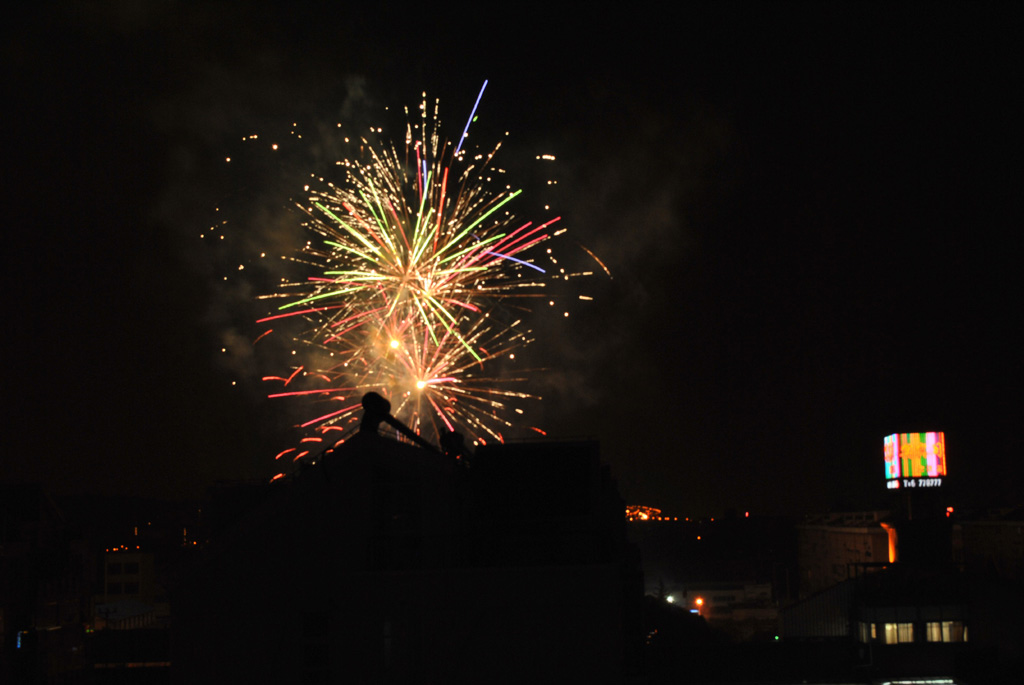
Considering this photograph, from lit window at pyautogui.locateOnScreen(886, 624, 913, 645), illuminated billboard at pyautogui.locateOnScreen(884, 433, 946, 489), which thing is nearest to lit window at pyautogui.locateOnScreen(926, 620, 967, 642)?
lit window at pyautogui.locateOnScreen(886, 624, 913, 645)

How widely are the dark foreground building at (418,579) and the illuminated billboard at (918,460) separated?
28.5 metres

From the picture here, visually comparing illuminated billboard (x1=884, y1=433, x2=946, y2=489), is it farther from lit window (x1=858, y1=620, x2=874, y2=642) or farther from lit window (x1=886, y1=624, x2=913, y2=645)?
lit window (x1=886, y1=624, x2=913, y2=645)

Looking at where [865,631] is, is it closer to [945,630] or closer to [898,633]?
[898,633]

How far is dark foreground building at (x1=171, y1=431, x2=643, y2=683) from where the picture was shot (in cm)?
1281

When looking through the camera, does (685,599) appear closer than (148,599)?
No

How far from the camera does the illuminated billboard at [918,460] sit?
1560 inches

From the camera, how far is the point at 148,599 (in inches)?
1757

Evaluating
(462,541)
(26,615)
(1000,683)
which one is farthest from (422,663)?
(26,615)

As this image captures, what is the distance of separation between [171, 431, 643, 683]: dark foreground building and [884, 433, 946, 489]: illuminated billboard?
2846cm

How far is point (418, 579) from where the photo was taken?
13.0 metres

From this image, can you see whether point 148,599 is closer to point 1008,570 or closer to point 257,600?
point 257,600

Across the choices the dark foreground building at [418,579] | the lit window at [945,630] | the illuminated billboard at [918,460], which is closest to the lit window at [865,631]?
the lit window at [945,630]

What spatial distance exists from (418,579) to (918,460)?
34152 millimetres

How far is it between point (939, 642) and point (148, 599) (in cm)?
3847
